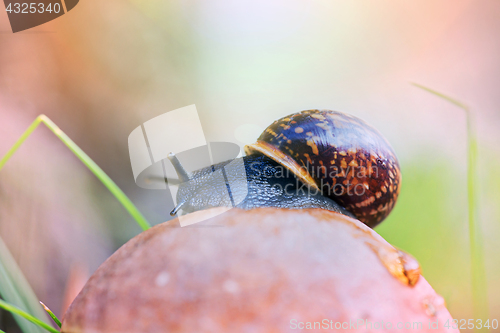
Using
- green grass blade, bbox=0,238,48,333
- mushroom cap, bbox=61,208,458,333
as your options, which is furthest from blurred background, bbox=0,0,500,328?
mushroom cap, bbox=61,208,458,333

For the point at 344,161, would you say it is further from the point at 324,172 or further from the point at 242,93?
the point at 242,93

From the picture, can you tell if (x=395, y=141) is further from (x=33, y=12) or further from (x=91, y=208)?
(x=33, y=12)

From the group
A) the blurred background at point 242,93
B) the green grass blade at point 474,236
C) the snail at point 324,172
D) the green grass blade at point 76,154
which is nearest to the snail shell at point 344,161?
the snail at point 324,172

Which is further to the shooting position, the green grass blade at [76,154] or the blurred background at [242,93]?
the blurred background at [242,93]

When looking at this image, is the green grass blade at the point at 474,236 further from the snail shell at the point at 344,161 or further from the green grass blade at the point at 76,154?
the green grass blade at the point at 76,154

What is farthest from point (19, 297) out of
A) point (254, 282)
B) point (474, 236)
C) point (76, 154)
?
point (474, 236)
